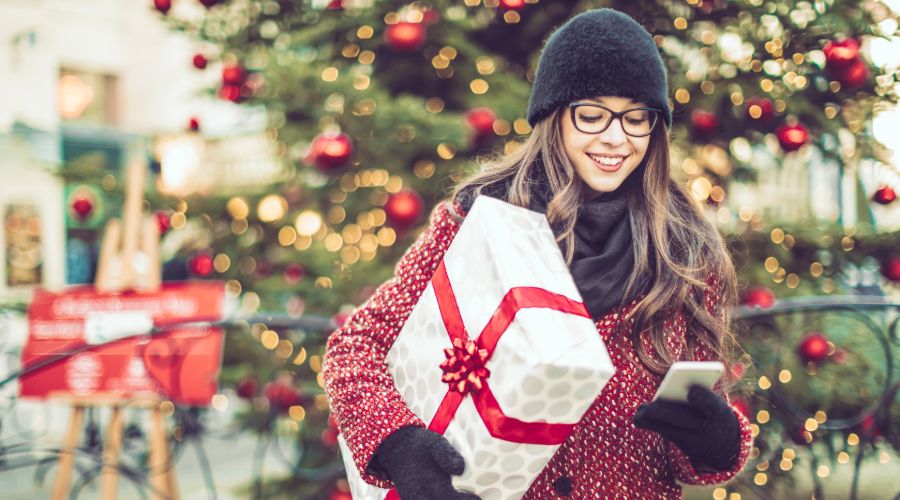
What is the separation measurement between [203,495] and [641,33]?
5.59 meters

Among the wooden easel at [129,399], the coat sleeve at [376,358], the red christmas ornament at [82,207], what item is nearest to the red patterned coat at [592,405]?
the coat sleeve at [376,358]

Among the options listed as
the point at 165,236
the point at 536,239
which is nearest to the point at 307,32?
the point at 165,236

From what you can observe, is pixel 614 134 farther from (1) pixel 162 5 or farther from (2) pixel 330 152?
(1) pixel 162 5

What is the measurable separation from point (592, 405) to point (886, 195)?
7.66ft

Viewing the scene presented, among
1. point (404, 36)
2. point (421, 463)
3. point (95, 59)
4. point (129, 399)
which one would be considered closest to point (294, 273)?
point (129, 399)

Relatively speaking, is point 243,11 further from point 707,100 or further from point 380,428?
point 380,428

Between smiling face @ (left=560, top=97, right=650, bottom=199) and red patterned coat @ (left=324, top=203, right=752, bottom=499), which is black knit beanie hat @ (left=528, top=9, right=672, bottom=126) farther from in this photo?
red patterned coat @ (left=324, top=203, right=752, bottom=499)

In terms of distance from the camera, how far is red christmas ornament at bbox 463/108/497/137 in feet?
10.7

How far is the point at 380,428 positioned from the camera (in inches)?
58.1

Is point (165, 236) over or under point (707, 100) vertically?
under

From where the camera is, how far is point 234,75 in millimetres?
3475

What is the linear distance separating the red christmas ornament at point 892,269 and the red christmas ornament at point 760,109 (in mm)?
808

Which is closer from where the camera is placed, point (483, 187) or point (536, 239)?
point (536, 239)

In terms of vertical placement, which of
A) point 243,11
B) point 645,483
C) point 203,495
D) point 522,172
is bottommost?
point 203,495
